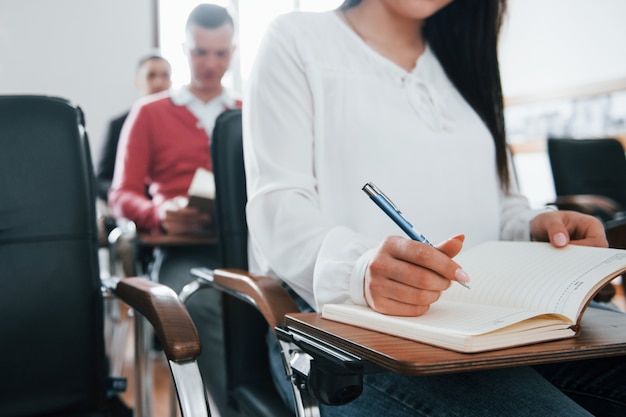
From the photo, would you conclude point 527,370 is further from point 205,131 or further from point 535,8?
point 535,8

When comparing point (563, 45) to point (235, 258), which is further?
point (563, 45)

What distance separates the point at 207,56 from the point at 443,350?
7.43 ft

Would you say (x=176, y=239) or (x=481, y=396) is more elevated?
(x=481, y=396)

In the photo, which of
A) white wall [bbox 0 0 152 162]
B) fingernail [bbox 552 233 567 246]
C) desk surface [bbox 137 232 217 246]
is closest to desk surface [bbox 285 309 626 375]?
fingernail [bbox 552 233 567 246]

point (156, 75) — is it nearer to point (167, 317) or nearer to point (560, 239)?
point (167, 317)

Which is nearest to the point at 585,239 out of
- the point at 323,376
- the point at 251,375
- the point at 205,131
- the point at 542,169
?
the point at 323,376

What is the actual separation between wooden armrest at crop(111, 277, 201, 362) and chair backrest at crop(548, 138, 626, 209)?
8.01ft

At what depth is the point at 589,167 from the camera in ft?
10.1

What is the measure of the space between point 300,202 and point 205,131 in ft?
5.28

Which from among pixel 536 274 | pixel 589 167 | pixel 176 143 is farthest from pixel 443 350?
pixel 589 167

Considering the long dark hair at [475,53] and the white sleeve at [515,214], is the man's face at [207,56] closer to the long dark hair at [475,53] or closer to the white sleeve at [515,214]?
the long dark hair at [475,53]

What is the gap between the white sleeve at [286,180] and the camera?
2.75 feet

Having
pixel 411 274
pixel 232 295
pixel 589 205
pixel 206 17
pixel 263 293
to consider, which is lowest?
pixel 589 205

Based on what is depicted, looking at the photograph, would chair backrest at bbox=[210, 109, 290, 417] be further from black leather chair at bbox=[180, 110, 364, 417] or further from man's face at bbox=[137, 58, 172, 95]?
man's face at bbox=[137, 58, 172, 95]
